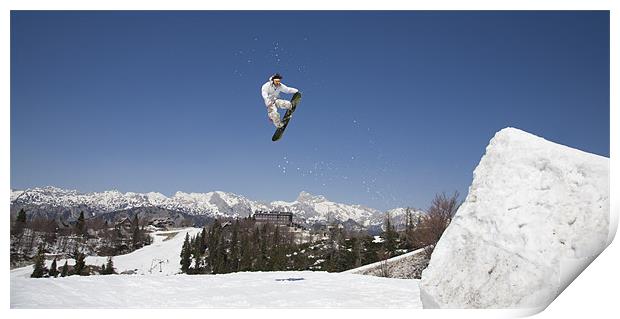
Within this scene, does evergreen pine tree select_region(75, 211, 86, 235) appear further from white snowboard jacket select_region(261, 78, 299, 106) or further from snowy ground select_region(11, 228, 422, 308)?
white snowboard jacket select_region(261, 78, 299, 106)

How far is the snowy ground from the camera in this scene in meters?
8.96

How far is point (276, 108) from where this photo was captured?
920 centimetres

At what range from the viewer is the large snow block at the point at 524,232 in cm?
555

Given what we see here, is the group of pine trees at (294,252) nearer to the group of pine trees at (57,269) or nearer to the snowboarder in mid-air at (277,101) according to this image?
the group of pine trees at (57,269)

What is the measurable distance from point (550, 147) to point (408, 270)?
16072mm

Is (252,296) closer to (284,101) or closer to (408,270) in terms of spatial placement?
(284,101)

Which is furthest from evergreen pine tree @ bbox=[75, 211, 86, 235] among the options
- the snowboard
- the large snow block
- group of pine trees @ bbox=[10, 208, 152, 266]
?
the large snow block

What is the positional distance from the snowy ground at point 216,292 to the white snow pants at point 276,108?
341 cm

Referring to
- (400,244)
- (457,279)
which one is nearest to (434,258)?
(457,279)

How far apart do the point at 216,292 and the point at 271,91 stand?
475 centimetres

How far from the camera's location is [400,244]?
109 feet

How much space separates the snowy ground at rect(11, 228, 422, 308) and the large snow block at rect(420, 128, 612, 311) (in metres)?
3.52

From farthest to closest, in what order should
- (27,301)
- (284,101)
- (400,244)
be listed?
1. (400,244)
2. (284,101)
3. (27,301)

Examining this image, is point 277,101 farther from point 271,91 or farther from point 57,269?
point 57,269
